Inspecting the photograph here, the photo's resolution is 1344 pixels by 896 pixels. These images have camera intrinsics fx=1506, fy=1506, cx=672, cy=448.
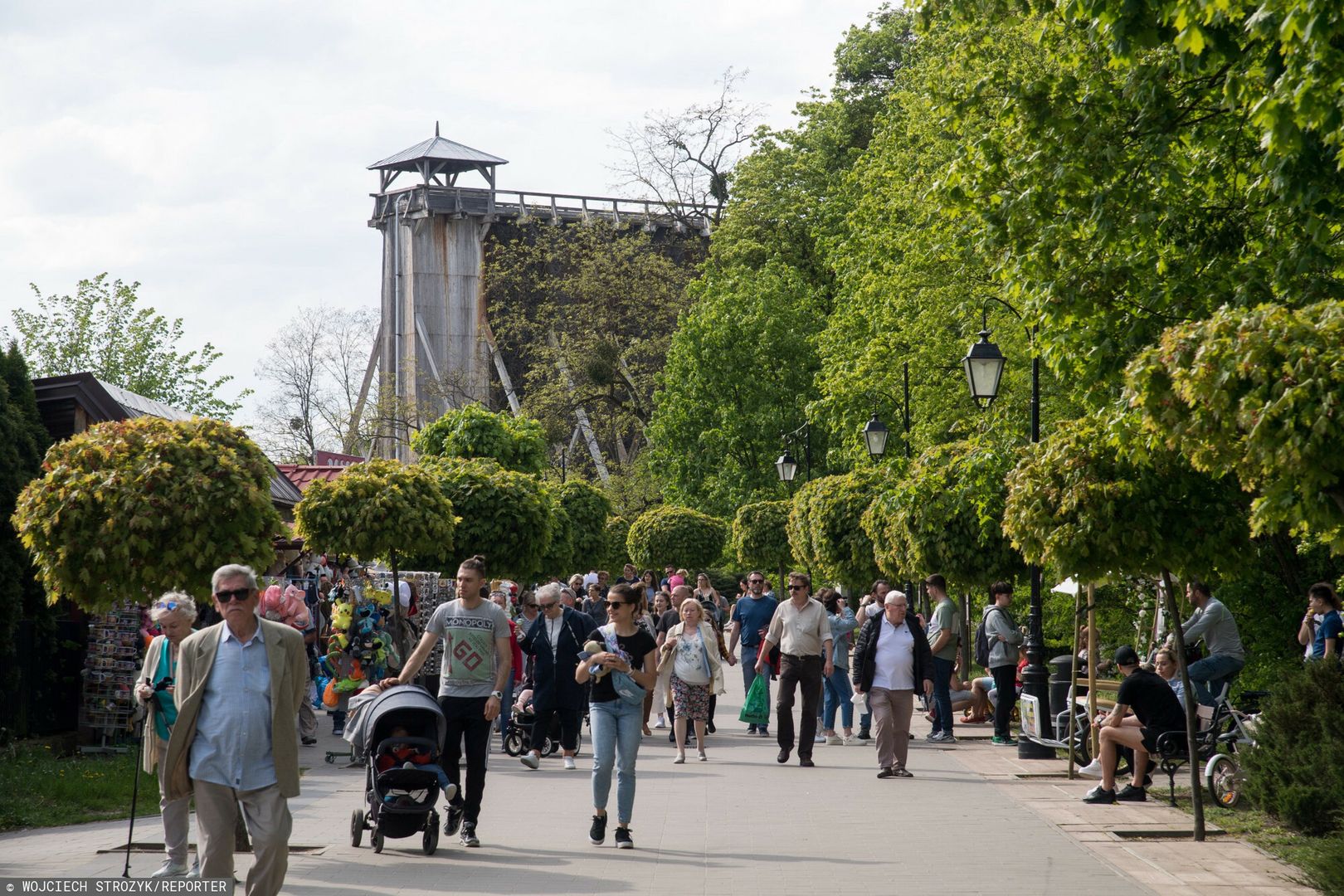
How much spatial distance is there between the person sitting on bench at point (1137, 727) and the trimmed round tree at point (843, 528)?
14.5m

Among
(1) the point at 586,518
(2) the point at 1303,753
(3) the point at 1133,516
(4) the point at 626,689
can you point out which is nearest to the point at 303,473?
(1) the point at 586,518

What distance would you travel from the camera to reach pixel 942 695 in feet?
60.7

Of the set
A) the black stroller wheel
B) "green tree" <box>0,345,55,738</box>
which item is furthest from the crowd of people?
"green tree" <box>0,345,55,738</box>

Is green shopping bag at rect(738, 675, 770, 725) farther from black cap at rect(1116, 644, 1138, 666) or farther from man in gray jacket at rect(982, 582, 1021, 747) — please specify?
black cap at rect(1116, 644, 1138, 666)

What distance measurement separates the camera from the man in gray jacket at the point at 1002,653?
696 inches

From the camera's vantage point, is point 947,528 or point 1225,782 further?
point 947,528

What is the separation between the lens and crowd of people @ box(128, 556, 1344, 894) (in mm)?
6875

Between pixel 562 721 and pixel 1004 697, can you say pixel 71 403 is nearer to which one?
pixel 562 721

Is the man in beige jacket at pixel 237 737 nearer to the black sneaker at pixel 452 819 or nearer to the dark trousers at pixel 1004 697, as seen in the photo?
the black sneaker at pixel 452 819

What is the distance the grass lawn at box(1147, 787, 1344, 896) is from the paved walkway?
0.58 ft

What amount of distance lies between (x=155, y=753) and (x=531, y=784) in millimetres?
5463

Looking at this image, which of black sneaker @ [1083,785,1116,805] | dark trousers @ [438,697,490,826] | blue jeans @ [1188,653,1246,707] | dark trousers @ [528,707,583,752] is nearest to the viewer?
dark trousers @ [438,697,490,826]

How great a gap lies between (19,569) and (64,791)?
12.1ft

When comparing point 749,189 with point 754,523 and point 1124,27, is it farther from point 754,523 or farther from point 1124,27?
point 1124,27
